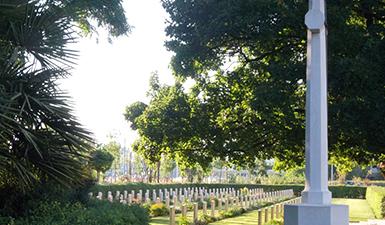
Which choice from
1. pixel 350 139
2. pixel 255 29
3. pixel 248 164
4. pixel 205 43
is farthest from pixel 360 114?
pixel 248 164

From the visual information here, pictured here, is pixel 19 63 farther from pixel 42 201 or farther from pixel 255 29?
pixel 255 29

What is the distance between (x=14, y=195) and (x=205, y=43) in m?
4.81

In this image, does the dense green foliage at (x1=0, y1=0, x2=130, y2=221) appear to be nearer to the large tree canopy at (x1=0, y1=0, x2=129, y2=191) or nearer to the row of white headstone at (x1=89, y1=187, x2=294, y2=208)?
the large tree canopy at (x1=0, y1=0, x2=129, y2=191)

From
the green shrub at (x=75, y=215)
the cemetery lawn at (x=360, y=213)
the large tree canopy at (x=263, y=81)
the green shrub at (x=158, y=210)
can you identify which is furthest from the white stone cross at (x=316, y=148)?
the cemetery lawn at (x=360, y=213)

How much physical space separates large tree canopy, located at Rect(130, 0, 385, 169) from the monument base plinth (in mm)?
3181

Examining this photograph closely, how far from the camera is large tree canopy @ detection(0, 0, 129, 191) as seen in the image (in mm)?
7605

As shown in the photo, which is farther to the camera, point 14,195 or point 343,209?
point 14,195

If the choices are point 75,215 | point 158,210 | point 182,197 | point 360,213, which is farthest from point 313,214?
point 360,213

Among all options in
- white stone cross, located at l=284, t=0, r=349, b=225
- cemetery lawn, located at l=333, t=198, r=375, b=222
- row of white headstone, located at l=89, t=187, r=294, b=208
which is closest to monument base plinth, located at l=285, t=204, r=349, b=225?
white stone cross, located at l=284, t=0, r=349, b=225

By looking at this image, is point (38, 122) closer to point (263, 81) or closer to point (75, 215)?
point (75, 215)

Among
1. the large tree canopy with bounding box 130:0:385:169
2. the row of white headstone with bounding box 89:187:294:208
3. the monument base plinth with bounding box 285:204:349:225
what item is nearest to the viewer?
the monument base plinth with bounding box 285:204:349:225

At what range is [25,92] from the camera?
778 cm

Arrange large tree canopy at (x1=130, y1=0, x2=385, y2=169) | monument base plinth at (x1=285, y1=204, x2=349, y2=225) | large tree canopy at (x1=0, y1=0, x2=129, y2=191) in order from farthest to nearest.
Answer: large tree canopy at (x1=130, y1=0, x2=385, y2=169), large tree canopy at (x1=0, y1=0, x2=129, y2=191), monument base plinth at (x1=285, y1=204, x2=349, y2=225)

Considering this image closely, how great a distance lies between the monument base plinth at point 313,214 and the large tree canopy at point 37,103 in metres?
3.31
